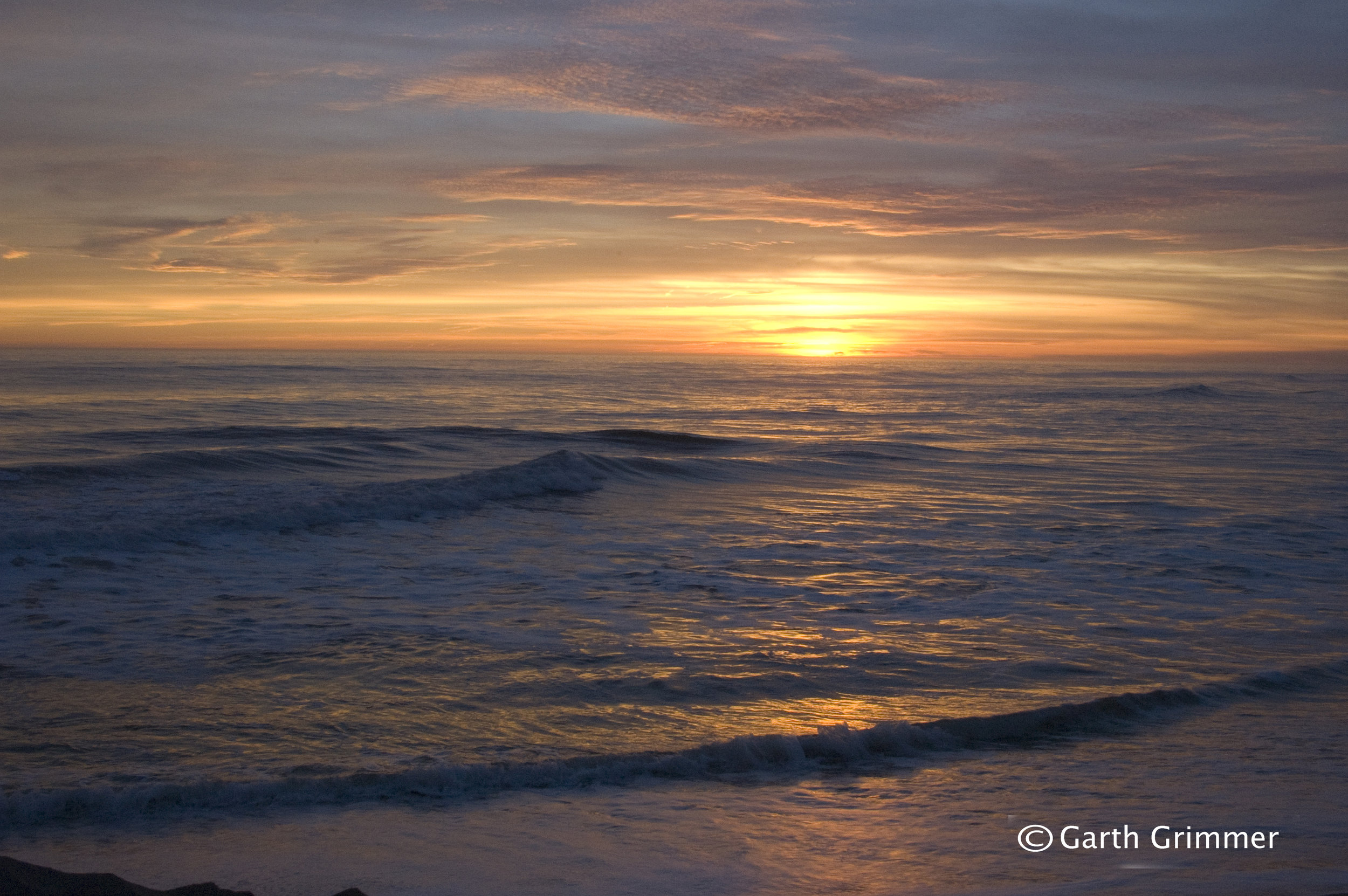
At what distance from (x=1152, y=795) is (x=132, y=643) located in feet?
23.1

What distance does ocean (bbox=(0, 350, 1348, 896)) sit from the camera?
406 centimetres

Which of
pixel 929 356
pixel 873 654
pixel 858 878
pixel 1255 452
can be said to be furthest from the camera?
pixel 929 356

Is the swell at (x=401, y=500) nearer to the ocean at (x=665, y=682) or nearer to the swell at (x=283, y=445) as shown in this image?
the ocean at (x=665, y=682)

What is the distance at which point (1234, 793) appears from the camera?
15.3 feet

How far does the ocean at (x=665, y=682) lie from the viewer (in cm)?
406

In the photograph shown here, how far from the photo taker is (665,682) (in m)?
6.32

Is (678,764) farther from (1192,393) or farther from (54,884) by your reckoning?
(1192,393)

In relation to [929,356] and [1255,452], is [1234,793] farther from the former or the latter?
[929,356]

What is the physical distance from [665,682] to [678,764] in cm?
132

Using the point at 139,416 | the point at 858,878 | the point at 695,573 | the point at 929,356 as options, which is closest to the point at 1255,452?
the point at 695,573

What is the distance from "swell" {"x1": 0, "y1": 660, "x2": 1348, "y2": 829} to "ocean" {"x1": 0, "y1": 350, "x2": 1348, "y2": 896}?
2 cm

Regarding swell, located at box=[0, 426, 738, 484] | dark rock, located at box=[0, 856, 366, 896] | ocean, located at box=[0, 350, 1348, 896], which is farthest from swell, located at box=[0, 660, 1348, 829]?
swell, located at box=[0, 426, 738, 484]

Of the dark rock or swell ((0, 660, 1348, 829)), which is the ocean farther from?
the dark rock

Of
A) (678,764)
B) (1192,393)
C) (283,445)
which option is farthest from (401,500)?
(1192,393)
